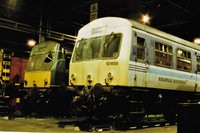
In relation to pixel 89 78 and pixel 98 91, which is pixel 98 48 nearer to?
pixel 89 78

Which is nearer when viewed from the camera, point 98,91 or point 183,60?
point 98,91

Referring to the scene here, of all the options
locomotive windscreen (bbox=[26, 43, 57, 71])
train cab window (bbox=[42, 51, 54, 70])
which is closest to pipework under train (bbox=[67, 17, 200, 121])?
train cab window (bbox=[42, 51, 54, 70])

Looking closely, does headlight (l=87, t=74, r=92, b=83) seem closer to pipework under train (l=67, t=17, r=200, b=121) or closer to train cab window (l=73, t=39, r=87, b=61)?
pipework under train (l=67, t=17, r=200, b=121)

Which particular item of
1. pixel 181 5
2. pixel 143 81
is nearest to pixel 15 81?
pixel 143 81

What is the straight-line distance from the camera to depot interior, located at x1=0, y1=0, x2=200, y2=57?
17.8 m

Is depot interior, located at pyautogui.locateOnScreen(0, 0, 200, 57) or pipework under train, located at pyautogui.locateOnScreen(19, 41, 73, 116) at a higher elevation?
depot interior, located at pyautogui.locateOnScreen(0, 0, 200, 57)

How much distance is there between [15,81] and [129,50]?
297 inches

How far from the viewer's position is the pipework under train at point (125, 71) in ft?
30.5

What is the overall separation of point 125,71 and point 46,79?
489 cm

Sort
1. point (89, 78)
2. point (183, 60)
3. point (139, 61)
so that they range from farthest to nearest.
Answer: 1. point (183, 60)
2. point (89, 78)
3. point (139, 61)

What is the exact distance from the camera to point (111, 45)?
9.83 meters

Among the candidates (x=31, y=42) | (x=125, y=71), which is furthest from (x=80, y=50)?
(x=31, y=42)

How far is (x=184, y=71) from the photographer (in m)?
12.3

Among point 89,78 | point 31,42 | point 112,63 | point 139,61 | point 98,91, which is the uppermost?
point 31,42
